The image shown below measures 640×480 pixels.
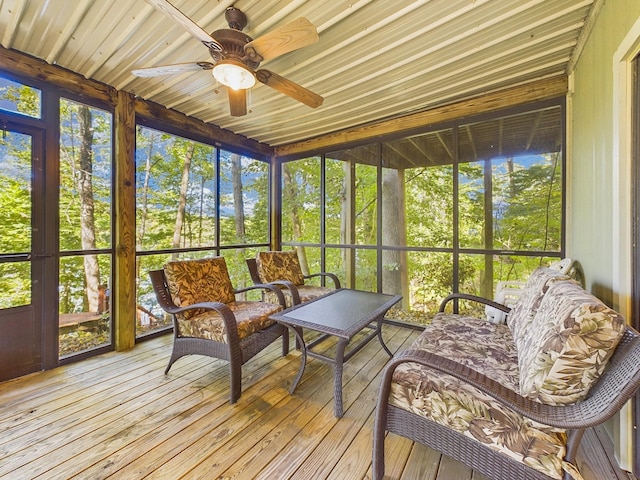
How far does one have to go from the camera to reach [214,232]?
12.6 feet

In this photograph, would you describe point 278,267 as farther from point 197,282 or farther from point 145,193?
point 145,193

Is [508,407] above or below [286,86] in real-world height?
below

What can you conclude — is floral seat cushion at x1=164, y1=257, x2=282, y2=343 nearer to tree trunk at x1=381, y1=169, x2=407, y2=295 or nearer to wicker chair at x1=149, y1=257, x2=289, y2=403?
wicker chair at x1=149, y1=257, x2=289, y2=403

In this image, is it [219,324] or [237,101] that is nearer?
[219,324]

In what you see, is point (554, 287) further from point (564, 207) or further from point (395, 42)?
point (395, 42)

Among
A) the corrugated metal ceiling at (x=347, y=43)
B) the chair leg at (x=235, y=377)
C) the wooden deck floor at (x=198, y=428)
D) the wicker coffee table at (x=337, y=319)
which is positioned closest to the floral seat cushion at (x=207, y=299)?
the chair leg at (x=235, y=377)

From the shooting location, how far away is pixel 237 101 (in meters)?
2.21

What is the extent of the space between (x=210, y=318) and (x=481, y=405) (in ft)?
6.32

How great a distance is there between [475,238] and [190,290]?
3111 millimetres

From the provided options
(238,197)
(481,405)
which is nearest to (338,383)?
(481,405)

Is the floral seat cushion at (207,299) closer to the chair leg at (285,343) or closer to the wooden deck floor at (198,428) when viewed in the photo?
the chair leg at (285,343)

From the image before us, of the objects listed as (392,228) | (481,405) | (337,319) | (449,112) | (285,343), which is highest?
(449,112)

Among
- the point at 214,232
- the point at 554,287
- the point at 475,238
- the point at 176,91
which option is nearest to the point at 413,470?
the point at 554,287


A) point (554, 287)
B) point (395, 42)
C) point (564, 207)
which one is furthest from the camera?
point (564, 207)
